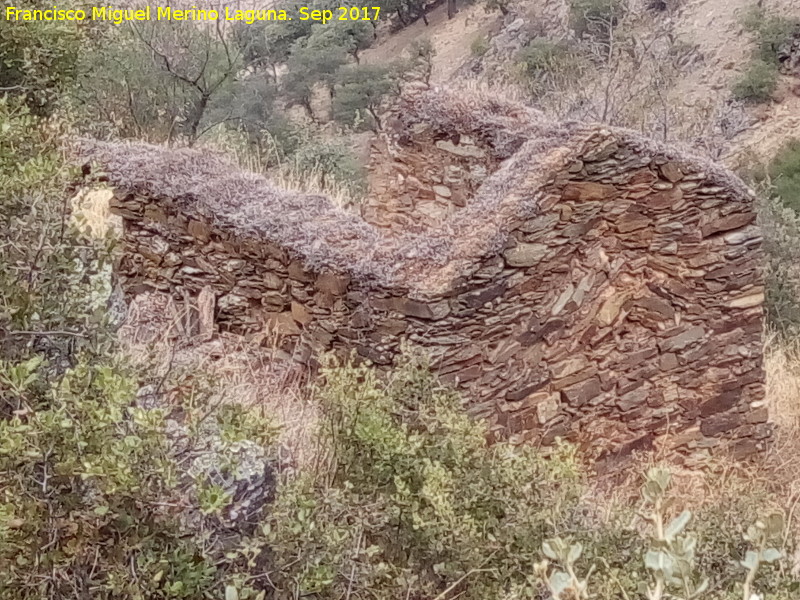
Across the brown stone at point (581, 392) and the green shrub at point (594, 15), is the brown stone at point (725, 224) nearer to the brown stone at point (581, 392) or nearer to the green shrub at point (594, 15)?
the brown stone at point (581, 392)

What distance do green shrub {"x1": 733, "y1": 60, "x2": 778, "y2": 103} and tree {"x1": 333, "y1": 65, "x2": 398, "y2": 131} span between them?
835cm

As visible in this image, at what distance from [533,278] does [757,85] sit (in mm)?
19048


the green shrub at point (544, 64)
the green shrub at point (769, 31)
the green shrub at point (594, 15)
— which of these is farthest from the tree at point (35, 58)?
the green shrub at point (769, 31)

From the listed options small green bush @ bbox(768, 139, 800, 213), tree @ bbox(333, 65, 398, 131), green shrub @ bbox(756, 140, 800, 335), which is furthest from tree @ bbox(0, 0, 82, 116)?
tree @ bbox(333, 65, 398, 131)

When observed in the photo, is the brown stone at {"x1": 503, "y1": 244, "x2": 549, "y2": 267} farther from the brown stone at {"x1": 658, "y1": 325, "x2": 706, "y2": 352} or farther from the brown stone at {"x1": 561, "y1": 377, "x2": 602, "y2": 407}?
the brown stone at {"x1": 658, "y1": 325, "x2": 706, "y2": 352}

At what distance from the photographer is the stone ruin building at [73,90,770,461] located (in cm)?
413

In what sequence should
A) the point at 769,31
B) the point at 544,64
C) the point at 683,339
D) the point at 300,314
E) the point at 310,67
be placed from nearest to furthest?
the point at 300,314
the point at 683,339
the point at 544,64
the point at 769,31
the point at 310,67

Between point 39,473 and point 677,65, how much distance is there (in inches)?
835

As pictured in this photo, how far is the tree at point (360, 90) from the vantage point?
20.6 metres

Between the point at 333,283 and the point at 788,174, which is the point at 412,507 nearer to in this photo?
the point at 333,283

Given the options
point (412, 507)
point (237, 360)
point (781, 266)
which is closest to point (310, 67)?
point (781, 266)

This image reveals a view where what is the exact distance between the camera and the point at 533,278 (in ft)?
14.0

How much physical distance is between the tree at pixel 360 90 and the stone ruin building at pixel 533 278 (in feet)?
51.0

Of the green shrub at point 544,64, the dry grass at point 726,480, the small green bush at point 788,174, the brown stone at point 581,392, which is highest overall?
the green shrub at point 544,64
